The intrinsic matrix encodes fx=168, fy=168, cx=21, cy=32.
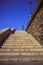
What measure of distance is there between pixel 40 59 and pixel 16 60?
2.45 ft

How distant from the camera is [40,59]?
5.21 m

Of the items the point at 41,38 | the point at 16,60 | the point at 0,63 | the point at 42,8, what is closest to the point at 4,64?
the point at 0,63

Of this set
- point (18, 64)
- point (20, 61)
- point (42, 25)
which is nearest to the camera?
point (18, 64)

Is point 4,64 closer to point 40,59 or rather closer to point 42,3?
point 40,59

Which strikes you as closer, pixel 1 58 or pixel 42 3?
pixel 1 58

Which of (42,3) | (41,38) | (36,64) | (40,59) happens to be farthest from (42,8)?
(36,64)

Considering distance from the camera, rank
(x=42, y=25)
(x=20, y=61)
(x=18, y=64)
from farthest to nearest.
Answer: (x=42, y=25) < (x=20, y=61) < (x=18, y=64)

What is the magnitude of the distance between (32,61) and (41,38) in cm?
278

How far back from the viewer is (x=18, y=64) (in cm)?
466

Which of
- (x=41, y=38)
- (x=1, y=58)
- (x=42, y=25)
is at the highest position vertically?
(x=42, y=25)

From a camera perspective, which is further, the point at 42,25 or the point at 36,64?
the point at 42,25

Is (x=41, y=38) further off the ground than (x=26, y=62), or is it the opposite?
(x=41, y=38)

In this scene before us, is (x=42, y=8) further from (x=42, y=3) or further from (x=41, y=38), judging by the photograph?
(x=41, y=38)

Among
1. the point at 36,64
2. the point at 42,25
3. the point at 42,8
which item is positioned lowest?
the point at 36,64
